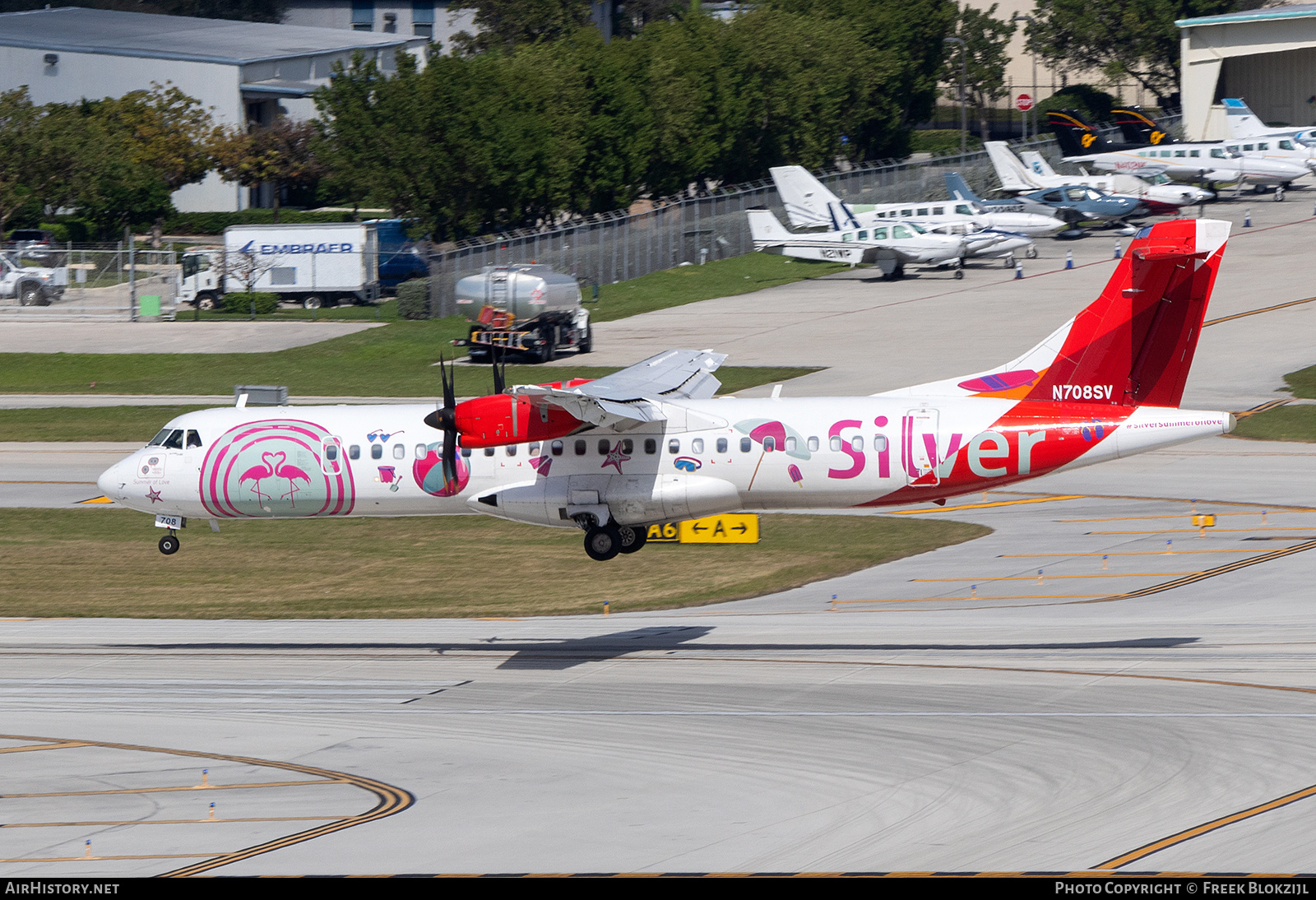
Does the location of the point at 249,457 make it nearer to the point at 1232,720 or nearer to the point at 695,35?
the point at 1232,720

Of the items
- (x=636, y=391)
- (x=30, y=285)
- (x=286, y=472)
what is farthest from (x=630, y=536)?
(x=30, y=285)

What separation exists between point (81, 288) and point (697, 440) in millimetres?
65471

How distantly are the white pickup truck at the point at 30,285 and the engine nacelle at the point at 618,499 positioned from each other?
6237 centimetres

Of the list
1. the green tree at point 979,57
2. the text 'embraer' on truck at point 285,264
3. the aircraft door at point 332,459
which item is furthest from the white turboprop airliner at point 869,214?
the aircraft door at point 332,459

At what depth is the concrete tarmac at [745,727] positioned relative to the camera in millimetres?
22125

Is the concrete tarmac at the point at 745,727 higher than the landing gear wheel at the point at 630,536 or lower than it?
lower

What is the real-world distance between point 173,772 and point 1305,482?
3752 centimetres

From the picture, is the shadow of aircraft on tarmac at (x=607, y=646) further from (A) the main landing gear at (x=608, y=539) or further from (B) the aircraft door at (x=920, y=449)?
(B) the aircraft door at (x=920, y=449)

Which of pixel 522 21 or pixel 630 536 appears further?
pixel 522 21

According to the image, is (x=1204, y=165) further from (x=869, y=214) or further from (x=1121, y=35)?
(x=1121, y=35)

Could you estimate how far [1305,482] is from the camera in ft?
160

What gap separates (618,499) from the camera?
1318 inches

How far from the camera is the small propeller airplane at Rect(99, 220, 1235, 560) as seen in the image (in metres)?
31.5

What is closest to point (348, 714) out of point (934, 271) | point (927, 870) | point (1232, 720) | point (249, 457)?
point (249, 457)
